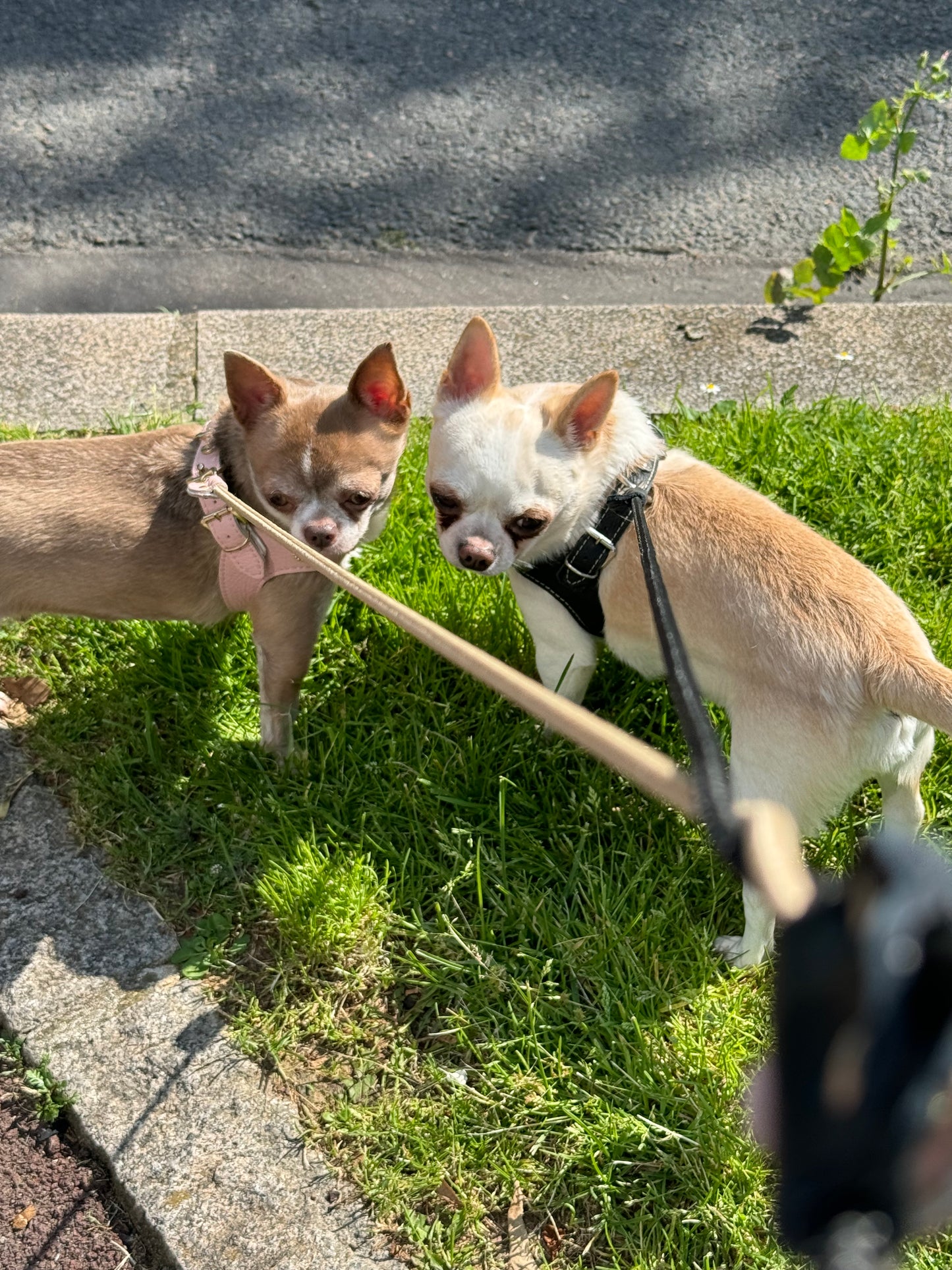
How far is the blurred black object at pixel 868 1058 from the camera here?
0.73 m

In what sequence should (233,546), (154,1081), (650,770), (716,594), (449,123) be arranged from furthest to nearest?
(449,123) → (233,546) → (716,594) → (154,1081) → (650,770)

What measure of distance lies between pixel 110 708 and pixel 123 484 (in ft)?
2.07

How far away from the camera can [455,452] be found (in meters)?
2.54

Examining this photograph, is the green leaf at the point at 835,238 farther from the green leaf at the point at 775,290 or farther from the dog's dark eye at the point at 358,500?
the dog's dark eye at the point at 358,500

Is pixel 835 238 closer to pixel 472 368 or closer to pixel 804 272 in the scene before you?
pixel 804 272

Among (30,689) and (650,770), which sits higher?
(650,770)

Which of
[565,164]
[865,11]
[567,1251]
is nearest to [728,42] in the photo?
[865,11]

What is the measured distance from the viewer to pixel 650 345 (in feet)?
12.9

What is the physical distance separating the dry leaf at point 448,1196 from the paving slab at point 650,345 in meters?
2.52

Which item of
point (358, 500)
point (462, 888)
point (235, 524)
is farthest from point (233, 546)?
point (462, 888)

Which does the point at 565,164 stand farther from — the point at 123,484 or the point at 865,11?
the point at 123,484

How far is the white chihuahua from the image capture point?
2.17 m

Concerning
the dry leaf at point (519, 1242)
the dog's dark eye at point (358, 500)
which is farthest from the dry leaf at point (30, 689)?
the dry leaf at point (519, 1242)

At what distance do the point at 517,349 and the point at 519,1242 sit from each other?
2899 millimetres
